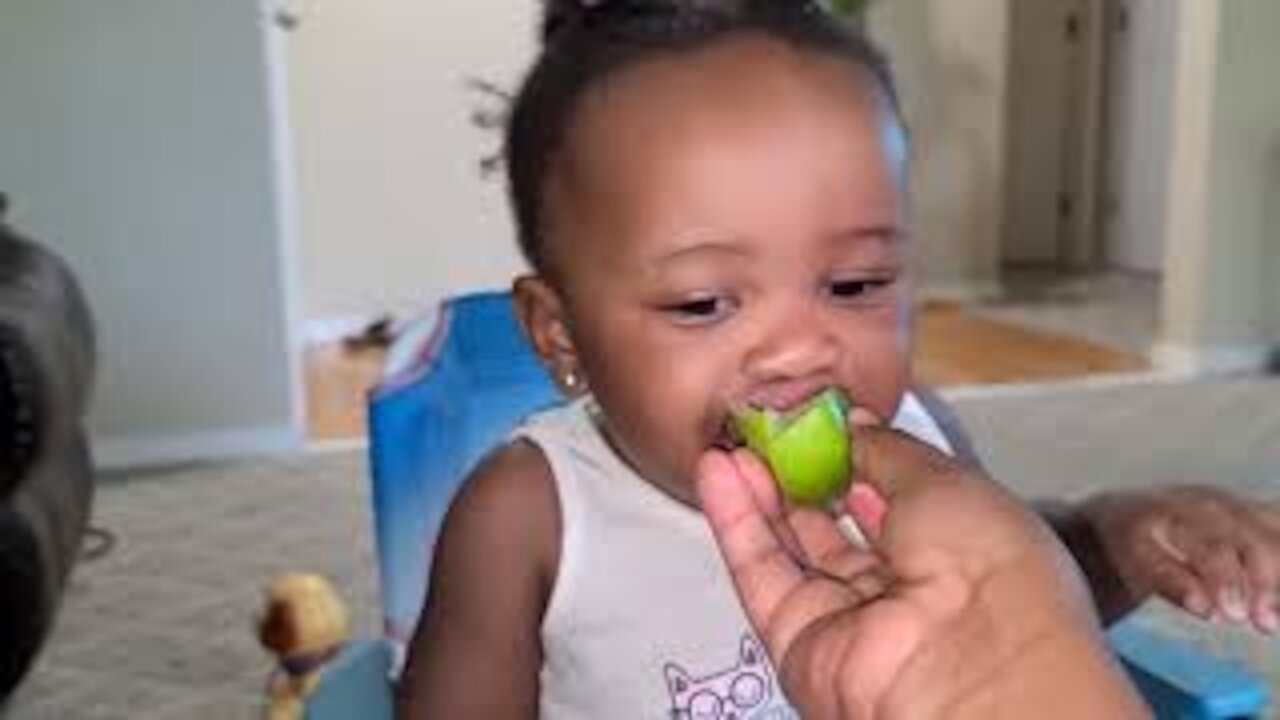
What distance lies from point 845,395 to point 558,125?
0.19 m

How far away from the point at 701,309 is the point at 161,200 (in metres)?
2.43

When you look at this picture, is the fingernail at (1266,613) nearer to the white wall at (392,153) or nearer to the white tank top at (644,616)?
the white tank top at (644,616)

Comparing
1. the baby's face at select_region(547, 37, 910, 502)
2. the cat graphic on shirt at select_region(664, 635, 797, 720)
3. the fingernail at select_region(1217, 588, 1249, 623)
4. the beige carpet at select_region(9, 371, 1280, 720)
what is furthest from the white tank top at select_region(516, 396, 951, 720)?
the beige carpet at select_region(9, 371, 1280, 720)

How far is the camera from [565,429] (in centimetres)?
81

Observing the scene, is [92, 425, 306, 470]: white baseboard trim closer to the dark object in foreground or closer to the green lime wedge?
the dark object in foreground

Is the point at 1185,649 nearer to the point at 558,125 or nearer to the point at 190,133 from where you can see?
the point at 558,125

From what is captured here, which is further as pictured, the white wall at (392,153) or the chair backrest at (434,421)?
the white wall at (392,153)

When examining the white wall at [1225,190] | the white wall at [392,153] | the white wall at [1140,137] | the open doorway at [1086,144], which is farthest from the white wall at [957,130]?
the white wall at [392,153]

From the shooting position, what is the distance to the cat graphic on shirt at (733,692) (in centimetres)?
74

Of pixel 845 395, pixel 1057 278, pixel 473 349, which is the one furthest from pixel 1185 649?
pixel 1057 278

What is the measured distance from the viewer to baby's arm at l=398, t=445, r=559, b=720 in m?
0.75

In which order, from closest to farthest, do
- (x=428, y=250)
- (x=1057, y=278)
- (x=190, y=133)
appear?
(x=190, y=133), (x=428, y=250), (x=1057, y=278)

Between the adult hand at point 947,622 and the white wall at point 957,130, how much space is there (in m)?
4.28

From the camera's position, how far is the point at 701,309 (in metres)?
0.61
